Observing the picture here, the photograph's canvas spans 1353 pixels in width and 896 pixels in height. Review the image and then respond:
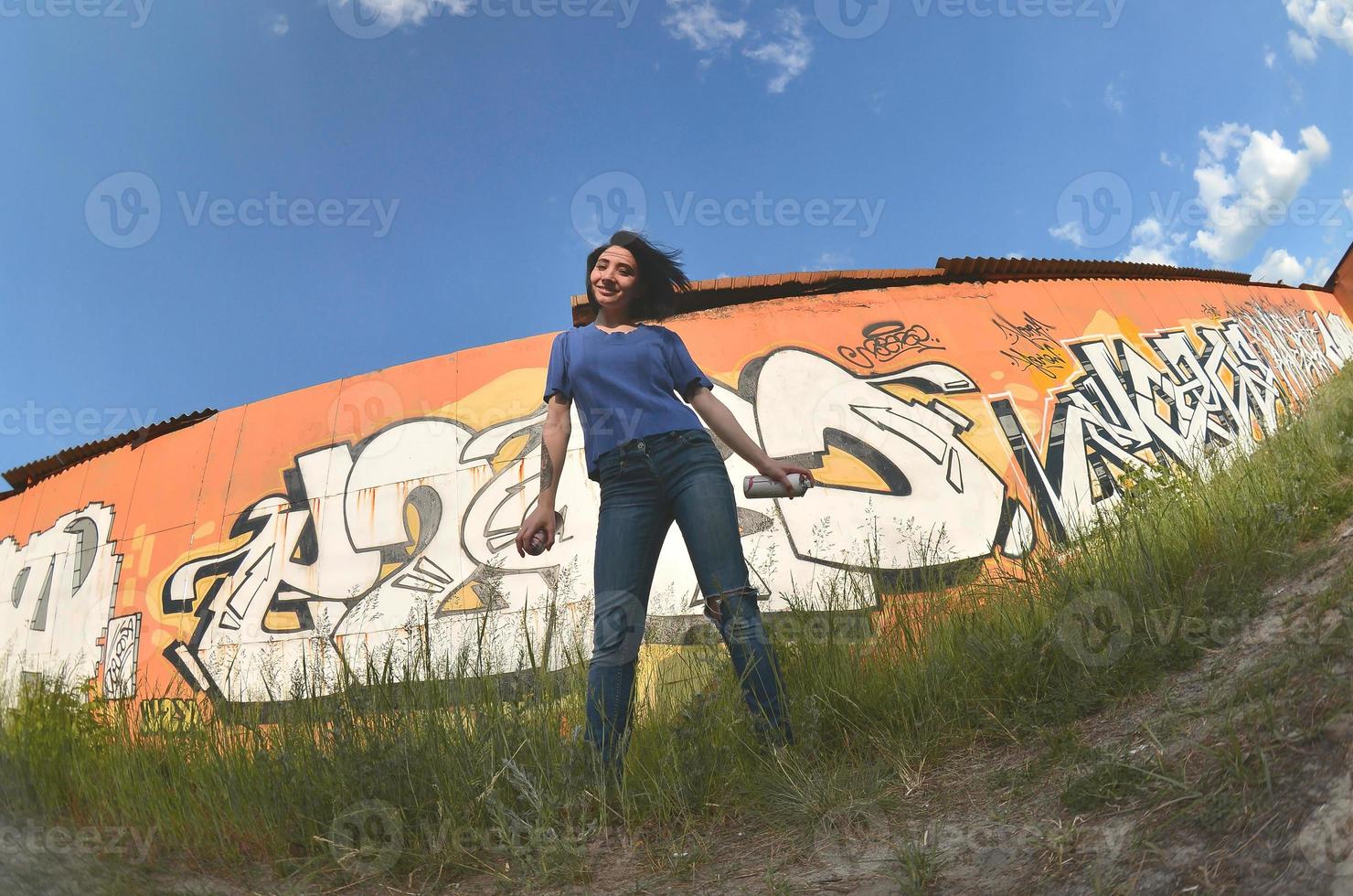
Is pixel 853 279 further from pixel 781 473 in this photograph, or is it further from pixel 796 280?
pixel 781 473

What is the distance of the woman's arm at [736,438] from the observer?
94.9 inches

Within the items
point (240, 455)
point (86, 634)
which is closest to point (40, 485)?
point (86, 634)

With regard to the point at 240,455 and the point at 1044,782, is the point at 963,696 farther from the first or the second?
the point at 240,455

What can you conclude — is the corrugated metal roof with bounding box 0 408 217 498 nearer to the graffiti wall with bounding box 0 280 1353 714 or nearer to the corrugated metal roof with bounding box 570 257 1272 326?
the graffiti wall with bounding box 0 280 1353 714

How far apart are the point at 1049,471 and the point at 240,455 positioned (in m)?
9.23

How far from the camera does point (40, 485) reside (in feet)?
36.2

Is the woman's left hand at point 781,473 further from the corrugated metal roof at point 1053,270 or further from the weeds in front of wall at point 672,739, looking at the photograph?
the corrugated metal roof at point 1053,270

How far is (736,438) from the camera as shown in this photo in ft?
8.28

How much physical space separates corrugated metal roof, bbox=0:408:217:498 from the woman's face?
8798mm

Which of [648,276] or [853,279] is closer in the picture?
[648,276]

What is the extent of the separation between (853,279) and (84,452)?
35.1 ft
